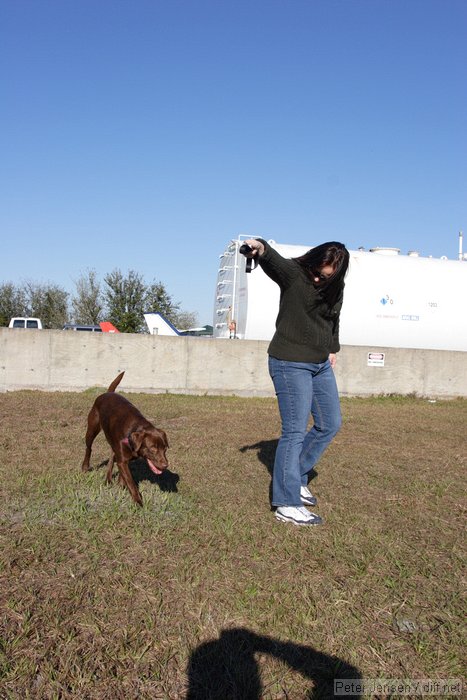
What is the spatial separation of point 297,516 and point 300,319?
131cm

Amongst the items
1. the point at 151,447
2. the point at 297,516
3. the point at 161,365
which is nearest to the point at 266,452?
the point at 151,447

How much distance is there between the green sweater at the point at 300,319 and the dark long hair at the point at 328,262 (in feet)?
0.15

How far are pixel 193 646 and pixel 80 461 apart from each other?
347 centimetres

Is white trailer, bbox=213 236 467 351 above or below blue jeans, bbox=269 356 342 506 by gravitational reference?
above

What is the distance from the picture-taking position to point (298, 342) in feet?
13.3

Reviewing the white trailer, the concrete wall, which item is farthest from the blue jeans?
the white trailer

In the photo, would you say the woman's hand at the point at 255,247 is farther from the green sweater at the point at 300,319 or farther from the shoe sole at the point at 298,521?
the shoe sole at the point at 298,521

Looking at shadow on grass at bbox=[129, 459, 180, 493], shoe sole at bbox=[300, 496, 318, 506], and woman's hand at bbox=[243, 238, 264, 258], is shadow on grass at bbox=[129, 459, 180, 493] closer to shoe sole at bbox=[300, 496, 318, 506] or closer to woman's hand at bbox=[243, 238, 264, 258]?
shoe sole at bbox=[300, 496, 318, 506]

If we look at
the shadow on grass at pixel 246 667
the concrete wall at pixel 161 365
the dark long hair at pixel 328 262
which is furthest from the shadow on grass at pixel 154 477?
the concrete wall at pixel 161 365

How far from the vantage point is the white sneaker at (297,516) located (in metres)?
3.91

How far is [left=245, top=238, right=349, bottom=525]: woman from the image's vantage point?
3.92 meters

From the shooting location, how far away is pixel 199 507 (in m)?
4.21

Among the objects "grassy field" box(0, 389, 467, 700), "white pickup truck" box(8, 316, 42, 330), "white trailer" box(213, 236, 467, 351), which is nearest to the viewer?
"grassy field" box(0, 389, 467, 700)

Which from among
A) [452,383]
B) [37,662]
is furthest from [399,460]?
[452,383]
